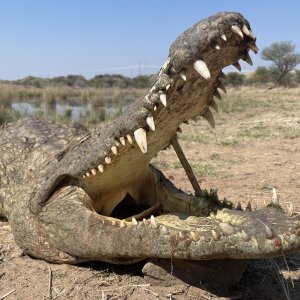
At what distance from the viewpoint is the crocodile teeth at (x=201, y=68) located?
247 centimetres

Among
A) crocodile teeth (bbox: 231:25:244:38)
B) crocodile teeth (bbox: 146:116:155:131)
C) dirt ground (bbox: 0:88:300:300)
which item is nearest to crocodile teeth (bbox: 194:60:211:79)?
crocodile teeth (bbox: 231:25:244:38)

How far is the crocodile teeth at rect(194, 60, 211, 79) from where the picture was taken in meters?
2.47

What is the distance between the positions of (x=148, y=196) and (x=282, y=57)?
45.3 metres

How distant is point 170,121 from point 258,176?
4170mm

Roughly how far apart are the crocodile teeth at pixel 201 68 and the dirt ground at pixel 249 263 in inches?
49.2

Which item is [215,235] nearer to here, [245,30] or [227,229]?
[227,229]

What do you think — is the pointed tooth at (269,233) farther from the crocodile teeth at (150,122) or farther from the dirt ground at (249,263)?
the crocodile teeth at (150,122)

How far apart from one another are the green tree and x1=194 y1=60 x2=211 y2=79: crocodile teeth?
42051mm

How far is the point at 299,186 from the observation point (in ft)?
20.0

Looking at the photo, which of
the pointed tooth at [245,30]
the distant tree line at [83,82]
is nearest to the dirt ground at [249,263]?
the pointed tooth at [245,30]

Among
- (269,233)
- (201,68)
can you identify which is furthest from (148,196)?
(201,68)

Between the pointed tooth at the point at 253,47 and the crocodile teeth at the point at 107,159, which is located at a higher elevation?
the pointed tooth at the point at 253,47

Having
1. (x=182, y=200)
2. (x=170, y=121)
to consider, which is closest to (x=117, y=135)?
(x=170, y=121)

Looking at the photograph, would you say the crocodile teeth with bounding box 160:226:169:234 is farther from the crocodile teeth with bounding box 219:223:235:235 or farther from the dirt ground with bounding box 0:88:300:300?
the dirt ground with bounding box 0:88:300:300
